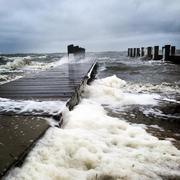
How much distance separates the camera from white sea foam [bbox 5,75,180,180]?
1800 mm

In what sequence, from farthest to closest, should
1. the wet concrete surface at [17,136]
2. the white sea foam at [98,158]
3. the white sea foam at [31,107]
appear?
the white sea foam at [31,107]
the white sea foam at [98,158]
the wet concrete surface at [17,136]

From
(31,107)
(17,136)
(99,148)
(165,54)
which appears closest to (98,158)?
(99,148)

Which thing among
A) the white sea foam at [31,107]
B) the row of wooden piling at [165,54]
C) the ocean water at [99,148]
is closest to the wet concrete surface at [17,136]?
the ocean water at [99,148]

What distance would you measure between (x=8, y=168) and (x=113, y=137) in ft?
5.36

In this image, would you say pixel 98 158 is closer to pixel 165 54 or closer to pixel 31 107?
pixel 31 107

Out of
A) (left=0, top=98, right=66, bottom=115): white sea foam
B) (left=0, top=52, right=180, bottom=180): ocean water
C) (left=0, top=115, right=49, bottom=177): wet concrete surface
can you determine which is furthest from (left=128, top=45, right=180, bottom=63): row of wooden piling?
(left=0, top=115, right=49, bottom=177): wet concrete surface

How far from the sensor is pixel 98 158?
212cm

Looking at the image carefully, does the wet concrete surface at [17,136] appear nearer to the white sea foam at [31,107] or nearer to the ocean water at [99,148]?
the ocean water at [99,148]

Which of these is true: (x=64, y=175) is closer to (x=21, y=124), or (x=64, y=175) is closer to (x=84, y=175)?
(x=84, y=175)

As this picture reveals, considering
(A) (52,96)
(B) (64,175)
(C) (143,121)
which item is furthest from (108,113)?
(B) (64,175)

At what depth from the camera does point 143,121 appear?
3861mm

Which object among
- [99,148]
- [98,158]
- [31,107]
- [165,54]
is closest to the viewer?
[98,158]

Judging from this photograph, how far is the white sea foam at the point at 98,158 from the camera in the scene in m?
1.80

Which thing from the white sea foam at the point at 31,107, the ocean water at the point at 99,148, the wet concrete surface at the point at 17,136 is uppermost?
the white sea foam at the point at 31,107
